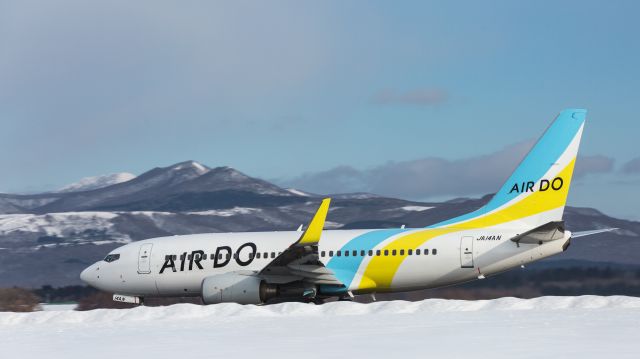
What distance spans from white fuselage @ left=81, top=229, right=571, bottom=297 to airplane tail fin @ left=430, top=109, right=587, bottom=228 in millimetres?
1050

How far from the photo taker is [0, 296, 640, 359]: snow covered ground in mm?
18391

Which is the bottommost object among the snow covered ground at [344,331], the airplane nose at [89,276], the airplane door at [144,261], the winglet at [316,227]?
the snow covered ground at [344,331]

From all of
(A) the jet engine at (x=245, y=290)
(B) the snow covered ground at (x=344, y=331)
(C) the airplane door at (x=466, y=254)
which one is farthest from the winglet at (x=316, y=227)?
(B) the snow covered ground at (x=344, y=331)

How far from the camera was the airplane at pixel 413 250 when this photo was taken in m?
34.3

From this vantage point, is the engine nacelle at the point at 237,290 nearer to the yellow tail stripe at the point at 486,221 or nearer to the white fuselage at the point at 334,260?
the white fuselage at the point at 334,260

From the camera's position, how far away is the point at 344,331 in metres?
21.8

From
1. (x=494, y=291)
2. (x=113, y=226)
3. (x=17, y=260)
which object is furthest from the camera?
(x=113, y=226)

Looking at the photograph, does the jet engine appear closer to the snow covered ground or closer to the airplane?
the airplane

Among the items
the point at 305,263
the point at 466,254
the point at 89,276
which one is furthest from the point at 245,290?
the point at 89,276

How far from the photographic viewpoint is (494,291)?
40.2 meters

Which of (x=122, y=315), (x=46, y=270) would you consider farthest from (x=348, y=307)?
(x=46, y=270)

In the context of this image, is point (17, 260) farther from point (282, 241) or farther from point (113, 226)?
point (282, 241)

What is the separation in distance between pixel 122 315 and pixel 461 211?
112435 millimetres

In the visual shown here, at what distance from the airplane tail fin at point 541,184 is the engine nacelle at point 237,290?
23.5 ft
